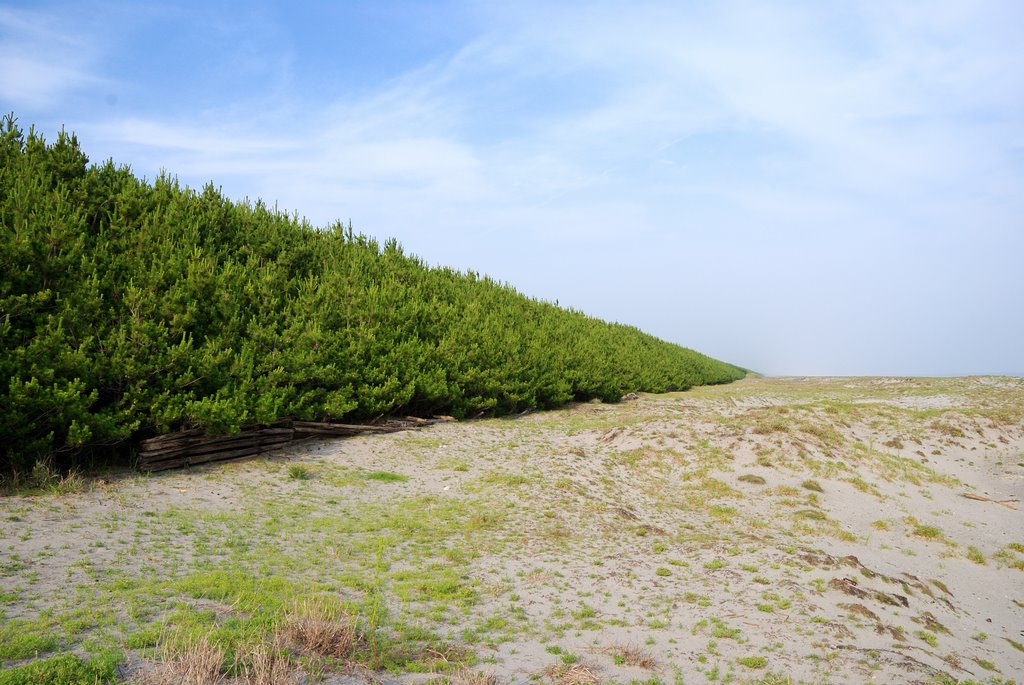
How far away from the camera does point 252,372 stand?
39.5 feet

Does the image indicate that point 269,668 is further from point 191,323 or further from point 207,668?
point 191,323

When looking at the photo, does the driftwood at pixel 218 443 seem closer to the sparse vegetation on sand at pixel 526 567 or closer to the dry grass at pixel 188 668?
the sparse vegetation on sand at pixel 526 567

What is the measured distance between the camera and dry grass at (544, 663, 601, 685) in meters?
4.52

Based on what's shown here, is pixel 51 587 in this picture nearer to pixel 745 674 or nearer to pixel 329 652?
pixel 329 652

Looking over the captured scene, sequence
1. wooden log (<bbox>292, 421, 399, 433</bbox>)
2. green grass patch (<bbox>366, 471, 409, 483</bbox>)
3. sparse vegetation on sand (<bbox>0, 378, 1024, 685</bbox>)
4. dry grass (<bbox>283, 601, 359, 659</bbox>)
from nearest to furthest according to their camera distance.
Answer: dry grass (<bbox>283, 601, 359, 659</bbox>) → sparse vegetation on sand (<bbox>0, 378, 1024, 685</bbox>) → green grass patch (<bbox>366, 471, 409, 483</bbox>) → wooden log (<bbox>292, 421, 399, 433</bbox>)

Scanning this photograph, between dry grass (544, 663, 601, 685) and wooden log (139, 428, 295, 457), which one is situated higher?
wooden log (139, 428, 295, 457)

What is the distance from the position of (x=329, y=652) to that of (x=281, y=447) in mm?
8845

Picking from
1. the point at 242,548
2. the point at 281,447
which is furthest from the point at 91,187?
the point at 242,548

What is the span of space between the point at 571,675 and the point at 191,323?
9987mm

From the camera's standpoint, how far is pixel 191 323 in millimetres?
11297

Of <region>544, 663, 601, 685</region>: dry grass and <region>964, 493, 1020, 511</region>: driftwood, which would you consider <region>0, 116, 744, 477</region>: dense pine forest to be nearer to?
<region>544, 663, 601, 685</region>: dry grass

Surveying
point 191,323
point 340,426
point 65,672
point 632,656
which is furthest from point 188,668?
point 340,426

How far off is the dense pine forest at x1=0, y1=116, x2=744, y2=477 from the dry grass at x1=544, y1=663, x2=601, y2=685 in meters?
8.08

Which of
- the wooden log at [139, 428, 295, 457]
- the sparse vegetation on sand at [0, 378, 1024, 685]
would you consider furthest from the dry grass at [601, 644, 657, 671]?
the wooden log at [139, 428, 295, 457]
